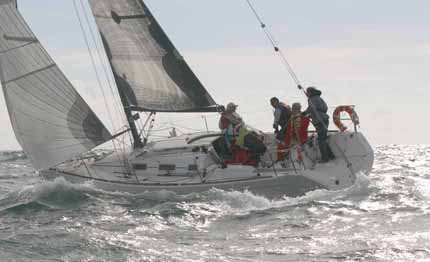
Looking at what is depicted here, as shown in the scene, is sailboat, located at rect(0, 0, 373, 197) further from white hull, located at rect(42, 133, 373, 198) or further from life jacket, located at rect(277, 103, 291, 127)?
life jacket, located at rect(277, 103, 291, 127)

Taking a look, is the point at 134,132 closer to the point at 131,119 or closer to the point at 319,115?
the point at 131,119

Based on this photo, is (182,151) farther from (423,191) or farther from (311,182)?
(423,191)

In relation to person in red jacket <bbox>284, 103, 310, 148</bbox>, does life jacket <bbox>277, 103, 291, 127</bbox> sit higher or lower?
higher

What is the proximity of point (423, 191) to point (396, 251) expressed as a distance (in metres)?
5.85

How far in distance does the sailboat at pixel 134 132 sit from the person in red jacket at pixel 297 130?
16 cm

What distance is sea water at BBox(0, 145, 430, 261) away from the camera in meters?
8.89

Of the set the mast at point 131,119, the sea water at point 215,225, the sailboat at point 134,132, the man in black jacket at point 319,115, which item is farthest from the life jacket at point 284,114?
the mast at point 131,119

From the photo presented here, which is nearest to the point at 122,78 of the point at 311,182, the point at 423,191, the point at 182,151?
the point at 182,151

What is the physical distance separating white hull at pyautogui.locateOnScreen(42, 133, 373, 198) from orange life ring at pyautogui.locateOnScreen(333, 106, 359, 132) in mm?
258

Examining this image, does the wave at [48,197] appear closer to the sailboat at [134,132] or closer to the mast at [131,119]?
the sailboat at [134,132]

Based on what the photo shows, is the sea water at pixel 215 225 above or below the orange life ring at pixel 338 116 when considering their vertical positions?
below

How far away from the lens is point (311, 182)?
1280 centimetres

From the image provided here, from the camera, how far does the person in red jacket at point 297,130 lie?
14016mm

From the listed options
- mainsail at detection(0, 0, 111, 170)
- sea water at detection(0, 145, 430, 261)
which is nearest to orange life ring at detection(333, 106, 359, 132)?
sea water at detection(0, 145, 430, 261)
